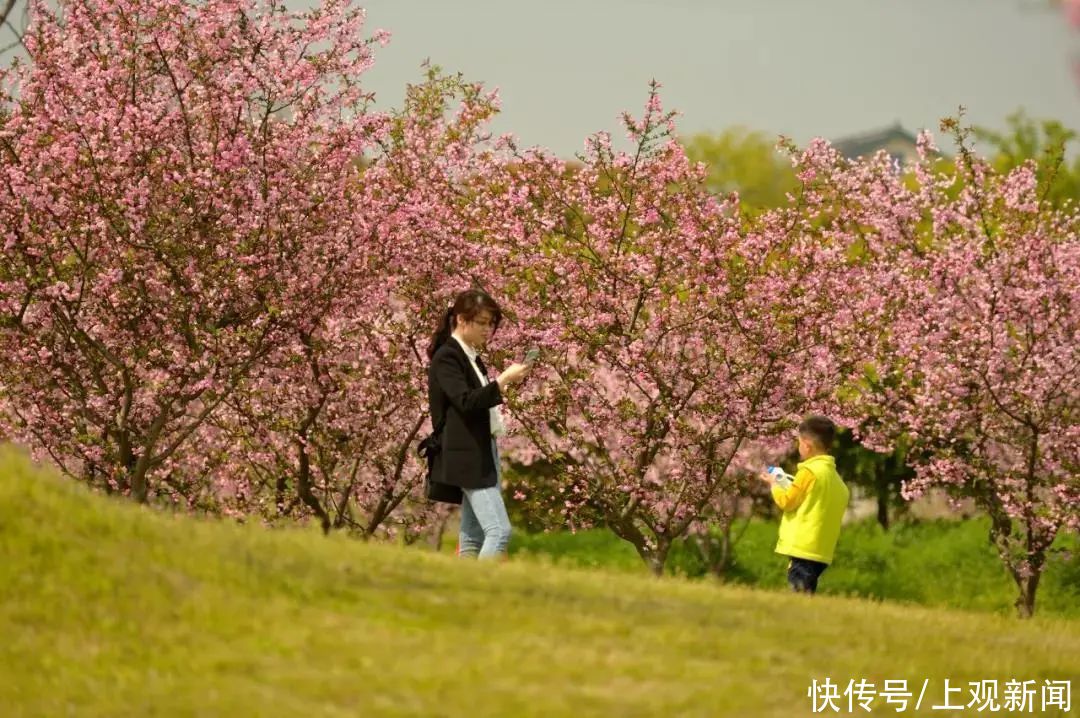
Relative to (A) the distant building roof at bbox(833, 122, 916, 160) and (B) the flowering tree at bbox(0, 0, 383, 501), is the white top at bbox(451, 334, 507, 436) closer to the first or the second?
(B) the flowering tree at bbox(0, 0, 383, 501)

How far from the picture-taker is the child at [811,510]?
1177 centimetres

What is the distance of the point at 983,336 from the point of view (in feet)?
50.6

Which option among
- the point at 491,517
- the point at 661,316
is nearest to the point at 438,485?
the point at 491,517

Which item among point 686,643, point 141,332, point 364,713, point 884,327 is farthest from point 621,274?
point 364,713

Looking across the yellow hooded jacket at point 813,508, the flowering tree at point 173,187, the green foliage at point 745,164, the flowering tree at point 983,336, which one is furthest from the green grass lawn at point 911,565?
the green foliage at point 745,164

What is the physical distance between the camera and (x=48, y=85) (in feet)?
49.1

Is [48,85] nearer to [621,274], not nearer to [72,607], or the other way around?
[621,274]

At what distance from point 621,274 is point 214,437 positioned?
17.1ft

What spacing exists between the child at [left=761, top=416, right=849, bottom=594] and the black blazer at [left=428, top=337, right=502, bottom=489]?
7.68 feet

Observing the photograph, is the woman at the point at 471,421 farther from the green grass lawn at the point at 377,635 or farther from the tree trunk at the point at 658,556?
the tree trunk at the point at 658,556

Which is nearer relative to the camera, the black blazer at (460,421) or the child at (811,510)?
the black blazer at (460,421)

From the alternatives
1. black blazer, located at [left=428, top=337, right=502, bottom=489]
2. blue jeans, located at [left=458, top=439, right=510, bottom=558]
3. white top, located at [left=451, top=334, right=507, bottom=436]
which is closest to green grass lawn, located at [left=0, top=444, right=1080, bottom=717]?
blue jeans, located at [left=458, top=439, right=510, bottom=558]

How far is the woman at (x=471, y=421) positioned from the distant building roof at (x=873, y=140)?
122 metres

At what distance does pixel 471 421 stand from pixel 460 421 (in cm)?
8
